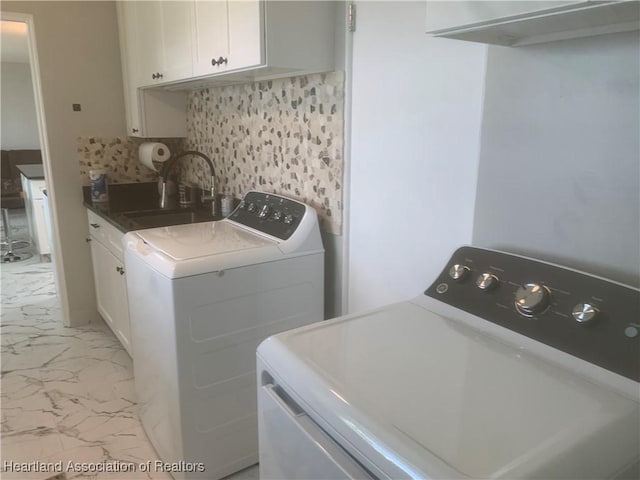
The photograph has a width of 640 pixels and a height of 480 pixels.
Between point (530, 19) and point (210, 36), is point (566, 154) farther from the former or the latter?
point (210, 36)

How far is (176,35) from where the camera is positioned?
2.22m

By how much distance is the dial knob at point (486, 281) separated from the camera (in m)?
1.16

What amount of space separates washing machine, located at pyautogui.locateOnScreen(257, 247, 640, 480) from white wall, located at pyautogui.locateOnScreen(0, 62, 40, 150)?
775cm

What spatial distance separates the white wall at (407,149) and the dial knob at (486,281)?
10.5 inches

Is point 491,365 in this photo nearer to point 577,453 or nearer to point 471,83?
point 577,453

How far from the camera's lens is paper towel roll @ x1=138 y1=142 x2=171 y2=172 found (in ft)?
9.93

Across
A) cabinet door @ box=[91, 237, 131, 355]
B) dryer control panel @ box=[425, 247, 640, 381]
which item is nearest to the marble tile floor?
cabinet door @ box=[91, 237, 131, 355]

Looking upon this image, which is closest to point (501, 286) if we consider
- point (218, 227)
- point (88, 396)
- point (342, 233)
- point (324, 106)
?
point (342, 233)

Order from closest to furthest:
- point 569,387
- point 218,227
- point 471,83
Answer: point 569,387, point 471,83, point 218,227

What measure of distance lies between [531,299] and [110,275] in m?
2.44

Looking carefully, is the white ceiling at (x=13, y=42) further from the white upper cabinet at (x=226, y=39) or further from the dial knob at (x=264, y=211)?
the dial knob at (x=264, y=211)

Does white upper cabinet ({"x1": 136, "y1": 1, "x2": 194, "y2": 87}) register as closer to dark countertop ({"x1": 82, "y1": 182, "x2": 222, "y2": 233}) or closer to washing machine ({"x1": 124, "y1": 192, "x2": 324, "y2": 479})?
dark countertop ({"x1": 82, "y1": 182, "x2": 222, "y2": 233})

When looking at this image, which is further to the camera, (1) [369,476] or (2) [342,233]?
(2) [342,233]

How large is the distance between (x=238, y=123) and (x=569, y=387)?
2.04 m
